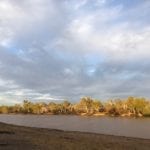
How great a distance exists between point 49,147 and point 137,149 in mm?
8549

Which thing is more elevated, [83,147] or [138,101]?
[138,101]

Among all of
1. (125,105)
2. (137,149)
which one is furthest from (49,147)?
(125,105)

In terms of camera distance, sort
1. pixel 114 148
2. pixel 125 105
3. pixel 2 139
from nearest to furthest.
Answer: pixel 2 139 < pixel 114 148 < pixel 125 105

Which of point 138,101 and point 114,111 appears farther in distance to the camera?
point 114,111

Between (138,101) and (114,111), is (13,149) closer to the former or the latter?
(138,101)

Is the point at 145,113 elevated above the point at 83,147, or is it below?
above

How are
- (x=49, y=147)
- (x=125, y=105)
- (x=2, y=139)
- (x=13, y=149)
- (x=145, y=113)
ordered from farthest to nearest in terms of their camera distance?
1. (x=125, y=105)
2. (x=145, y=113)
3. (x=2, y=139)
4. (x=49, y=147)
5. (x=13, y=149)

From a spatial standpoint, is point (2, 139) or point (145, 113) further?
point (145, 113)

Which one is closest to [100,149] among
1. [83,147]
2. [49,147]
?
[83,147]

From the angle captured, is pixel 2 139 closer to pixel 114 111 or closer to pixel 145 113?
pixel 145 113

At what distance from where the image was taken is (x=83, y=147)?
2742 cm

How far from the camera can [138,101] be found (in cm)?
18125

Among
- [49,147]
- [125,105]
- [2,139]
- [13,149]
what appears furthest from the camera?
[125,105]

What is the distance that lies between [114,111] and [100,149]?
170465 mm
